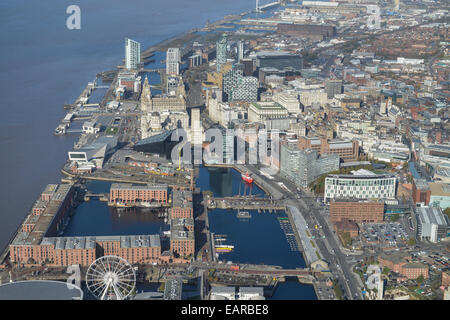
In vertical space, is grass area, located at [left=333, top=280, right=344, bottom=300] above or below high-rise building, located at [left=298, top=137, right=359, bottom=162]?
below

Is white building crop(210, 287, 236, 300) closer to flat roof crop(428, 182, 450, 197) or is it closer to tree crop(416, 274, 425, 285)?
tree crop(416, 274, 425, 285)

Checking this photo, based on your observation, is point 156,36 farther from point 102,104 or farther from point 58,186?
point 58,186

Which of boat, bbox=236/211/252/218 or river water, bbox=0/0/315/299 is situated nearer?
boat, bbox=236/211/252/218

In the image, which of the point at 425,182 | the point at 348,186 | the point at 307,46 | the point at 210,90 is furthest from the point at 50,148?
the point at 307,46

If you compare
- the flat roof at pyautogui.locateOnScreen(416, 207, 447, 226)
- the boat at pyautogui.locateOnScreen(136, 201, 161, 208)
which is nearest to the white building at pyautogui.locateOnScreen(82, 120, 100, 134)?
the boat at pyautogui.locateOnScreen(136, 201, 161, 208)

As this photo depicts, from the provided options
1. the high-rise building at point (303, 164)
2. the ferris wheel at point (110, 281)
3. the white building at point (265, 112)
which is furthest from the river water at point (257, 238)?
the white building at point (265, 112)
